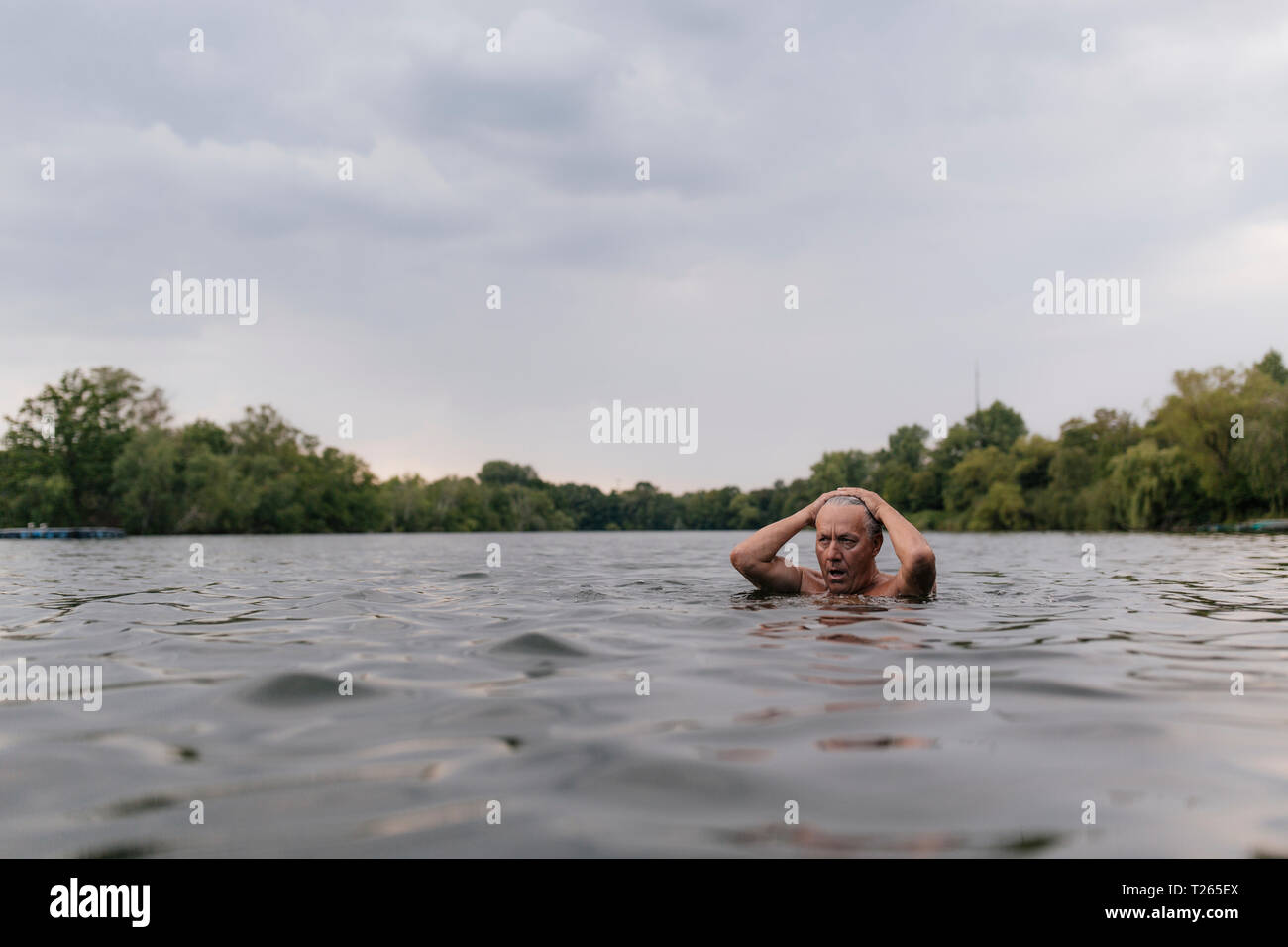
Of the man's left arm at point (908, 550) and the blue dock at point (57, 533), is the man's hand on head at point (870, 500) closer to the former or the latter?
the man's left arm at point (908, 550)

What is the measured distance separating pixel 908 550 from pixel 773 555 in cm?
142

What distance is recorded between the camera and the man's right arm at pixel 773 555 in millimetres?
7906

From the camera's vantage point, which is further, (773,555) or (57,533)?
(57,533)

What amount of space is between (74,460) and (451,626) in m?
81.3

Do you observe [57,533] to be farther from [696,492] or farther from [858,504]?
[696,492]

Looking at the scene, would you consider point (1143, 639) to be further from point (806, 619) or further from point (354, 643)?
point (354, 643)

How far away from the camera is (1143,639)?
6012 millimetres

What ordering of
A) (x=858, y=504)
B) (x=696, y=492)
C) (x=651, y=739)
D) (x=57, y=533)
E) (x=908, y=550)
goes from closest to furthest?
1. (x=651, y=739)
2. (x=908, y=550)
3. (x=858, y=504)
4. (x=57, y=533)
5. (x=696, y=492)

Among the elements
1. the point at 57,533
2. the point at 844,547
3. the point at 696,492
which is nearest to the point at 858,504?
the point at 844,547

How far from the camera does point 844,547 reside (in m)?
7.86

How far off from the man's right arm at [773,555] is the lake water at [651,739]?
1000 mm


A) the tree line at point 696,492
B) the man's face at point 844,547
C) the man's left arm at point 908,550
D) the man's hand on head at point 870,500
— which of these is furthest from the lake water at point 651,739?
the tree line at point 696,492

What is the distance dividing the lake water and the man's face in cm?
84
